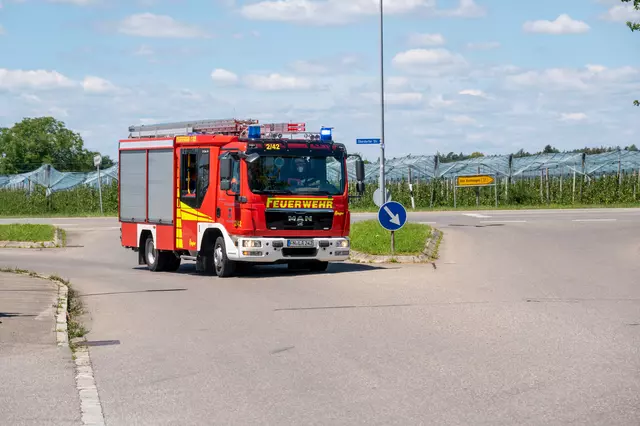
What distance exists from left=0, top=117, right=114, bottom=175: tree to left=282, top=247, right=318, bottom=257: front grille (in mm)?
102854

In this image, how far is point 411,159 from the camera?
56.4 meters

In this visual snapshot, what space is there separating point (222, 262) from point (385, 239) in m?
6.72

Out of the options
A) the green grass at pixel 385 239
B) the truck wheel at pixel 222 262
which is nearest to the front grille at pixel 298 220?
the truck wheel at pixel 222 262

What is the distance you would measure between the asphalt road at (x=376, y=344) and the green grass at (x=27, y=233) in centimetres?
1122

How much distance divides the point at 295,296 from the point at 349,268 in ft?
20.1

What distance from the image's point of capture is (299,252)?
20828mm

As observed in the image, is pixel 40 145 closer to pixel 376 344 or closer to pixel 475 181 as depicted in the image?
pixel 475 181

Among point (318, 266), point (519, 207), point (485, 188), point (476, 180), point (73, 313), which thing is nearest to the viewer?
point (73, 313)

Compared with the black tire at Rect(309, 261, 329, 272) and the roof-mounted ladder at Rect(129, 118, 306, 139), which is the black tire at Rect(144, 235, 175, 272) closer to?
the roof-mounted ladder at Rect(129, 118, 306, 139)

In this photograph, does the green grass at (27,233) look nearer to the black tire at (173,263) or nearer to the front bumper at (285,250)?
the black tire at (173,263)

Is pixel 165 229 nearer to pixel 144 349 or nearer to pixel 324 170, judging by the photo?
pixel 324 170

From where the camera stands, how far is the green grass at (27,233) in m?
33.9

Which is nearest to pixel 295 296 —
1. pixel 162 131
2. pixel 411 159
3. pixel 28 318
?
pixel 28 318

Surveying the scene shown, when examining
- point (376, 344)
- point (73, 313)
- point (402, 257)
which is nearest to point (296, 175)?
point (402, 257)
